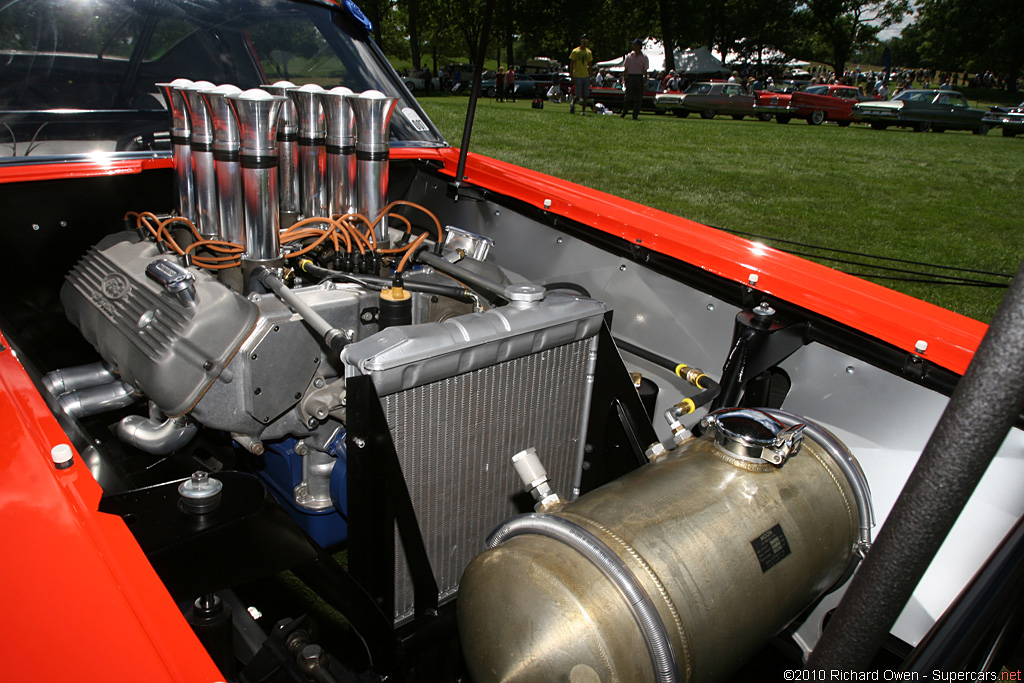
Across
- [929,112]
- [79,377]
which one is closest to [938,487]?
[79,377]

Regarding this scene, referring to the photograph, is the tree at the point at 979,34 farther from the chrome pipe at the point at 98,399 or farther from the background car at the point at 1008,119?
the chrome pipe at the point at 98,399

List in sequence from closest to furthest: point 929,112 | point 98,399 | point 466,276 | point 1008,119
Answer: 1. point 466,276
2. point 98,399
3. point 1008,119
4. point 929,112

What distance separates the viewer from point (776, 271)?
1.83m

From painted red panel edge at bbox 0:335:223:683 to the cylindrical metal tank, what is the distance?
410mm

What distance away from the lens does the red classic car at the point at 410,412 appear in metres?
0.98

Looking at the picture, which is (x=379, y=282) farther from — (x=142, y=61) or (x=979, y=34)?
(x=979, y=34)

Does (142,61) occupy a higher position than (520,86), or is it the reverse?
(520,86)

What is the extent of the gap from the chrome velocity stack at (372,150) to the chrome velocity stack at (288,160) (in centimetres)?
18

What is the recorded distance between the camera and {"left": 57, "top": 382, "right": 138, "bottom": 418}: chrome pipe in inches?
74.9

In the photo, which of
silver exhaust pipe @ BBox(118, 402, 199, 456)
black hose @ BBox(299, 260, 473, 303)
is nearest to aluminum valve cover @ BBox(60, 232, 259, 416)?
silver exhaust pipe @ BBox(118, 402, 199, 456)

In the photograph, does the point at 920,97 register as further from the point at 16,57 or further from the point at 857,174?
the point at 16,57

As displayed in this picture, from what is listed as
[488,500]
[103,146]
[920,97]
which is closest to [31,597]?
[488,500]

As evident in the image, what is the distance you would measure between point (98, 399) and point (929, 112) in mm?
22426

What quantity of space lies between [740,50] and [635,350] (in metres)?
53.1
